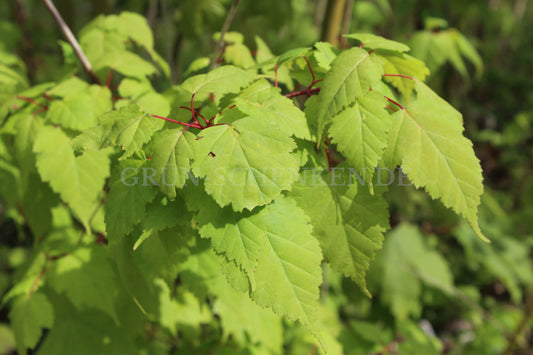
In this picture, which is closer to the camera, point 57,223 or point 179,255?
point 179,255

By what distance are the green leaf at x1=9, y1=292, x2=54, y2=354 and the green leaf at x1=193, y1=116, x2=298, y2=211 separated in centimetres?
88

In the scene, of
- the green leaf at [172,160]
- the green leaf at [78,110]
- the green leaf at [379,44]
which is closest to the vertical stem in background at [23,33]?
the green leaf at [78,110]

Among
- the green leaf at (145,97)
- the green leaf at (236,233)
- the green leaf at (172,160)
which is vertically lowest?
the green leaf at (236,233)

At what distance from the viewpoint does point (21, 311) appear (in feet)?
3.73

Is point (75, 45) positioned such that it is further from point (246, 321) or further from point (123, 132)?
point (246, 321)

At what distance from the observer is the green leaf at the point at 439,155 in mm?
685

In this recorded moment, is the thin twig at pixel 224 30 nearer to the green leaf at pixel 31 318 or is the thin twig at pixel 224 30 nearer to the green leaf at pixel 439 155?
the green leaf at pixel 439 155

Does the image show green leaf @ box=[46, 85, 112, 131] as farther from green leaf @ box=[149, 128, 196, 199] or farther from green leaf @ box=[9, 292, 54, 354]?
green leaf @ box=[9, 292, 54, 354]

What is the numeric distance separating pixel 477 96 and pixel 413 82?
787 cm

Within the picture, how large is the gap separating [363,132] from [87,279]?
0.95 m

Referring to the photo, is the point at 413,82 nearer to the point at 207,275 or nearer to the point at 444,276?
the point at 207,275

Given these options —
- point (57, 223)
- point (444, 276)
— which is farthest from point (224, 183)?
A: point (444, 276)

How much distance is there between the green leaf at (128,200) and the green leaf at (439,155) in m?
0.51

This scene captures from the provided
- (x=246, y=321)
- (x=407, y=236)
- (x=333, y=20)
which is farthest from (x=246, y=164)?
(x=407, y=236)
